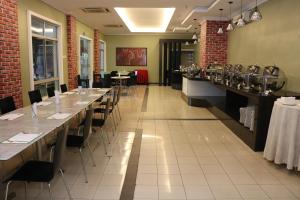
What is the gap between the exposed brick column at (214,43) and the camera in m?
9.26

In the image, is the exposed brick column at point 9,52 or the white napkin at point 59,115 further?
the exposed brick column at point 9,52

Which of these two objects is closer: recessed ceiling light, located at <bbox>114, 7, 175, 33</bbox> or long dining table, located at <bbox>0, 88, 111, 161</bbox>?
long dining table, located at <bbox>0, 88, 111, 161</bbox>

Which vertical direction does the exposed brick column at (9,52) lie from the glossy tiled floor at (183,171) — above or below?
above

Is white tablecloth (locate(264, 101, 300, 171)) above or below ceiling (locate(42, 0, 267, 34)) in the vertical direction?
below

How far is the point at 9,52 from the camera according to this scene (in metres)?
4.98

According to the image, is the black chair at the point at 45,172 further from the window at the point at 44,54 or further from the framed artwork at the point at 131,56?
the framed artwork at the point at 131,56

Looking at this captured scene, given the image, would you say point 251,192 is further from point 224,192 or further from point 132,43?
point 132,43

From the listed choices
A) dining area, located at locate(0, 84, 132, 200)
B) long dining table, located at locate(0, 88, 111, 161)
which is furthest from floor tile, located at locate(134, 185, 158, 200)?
long dining table, located at locate(0, 88, 111, 161)

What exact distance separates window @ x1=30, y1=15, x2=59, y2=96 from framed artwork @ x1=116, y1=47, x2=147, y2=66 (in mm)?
7659

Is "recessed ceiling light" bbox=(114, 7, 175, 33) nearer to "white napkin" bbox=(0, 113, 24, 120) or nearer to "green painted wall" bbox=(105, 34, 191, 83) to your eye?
"green painted wall" bbox=(105, 34, 191, 83)

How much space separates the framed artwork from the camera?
15656mm

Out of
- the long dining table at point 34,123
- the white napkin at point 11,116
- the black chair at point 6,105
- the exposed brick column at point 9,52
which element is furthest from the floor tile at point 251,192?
the exposed brick column at point 9,52

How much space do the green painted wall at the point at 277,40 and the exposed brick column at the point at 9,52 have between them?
5.22m

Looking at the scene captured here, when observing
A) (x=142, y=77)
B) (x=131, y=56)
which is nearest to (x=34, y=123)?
(x=142, y=77)
